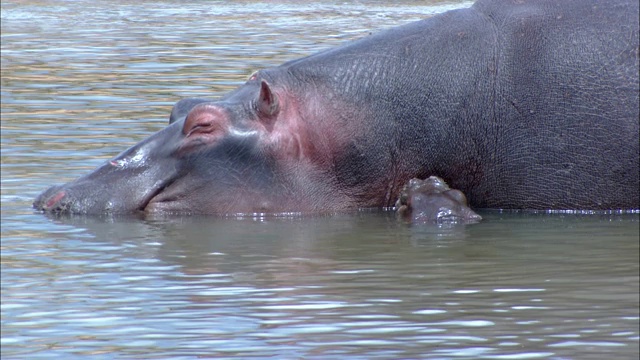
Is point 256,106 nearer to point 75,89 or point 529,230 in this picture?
point 529,230

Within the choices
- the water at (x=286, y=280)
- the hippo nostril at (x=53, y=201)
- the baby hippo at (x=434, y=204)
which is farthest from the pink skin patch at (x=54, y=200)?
the baby hippo at (x=434, y=204)

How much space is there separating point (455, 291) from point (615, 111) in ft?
7.66

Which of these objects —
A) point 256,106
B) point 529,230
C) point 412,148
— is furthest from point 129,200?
point 529,230

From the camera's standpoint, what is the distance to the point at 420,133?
348 inches

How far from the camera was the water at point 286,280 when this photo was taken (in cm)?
581

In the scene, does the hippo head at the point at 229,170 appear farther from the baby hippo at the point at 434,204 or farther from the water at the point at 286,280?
the baby hippo at the point at 434,204

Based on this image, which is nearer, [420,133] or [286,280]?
[286,280]

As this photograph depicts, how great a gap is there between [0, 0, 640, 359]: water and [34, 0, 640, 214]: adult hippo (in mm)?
165

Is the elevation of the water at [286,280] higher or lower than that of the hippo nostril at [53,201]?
lower

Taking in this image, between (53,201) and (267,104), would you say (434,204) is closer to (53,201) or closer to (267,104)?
(267,104)

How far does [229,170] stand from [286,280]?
1.88 m

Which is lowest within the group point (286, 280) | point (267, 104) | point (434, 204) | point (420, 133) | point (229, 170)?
point (286, 280)

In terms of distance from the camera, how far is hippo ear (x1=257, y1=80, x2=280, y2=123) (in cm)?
885

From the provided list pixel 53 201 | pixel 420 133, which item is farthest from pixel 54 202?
pixel 420 133
